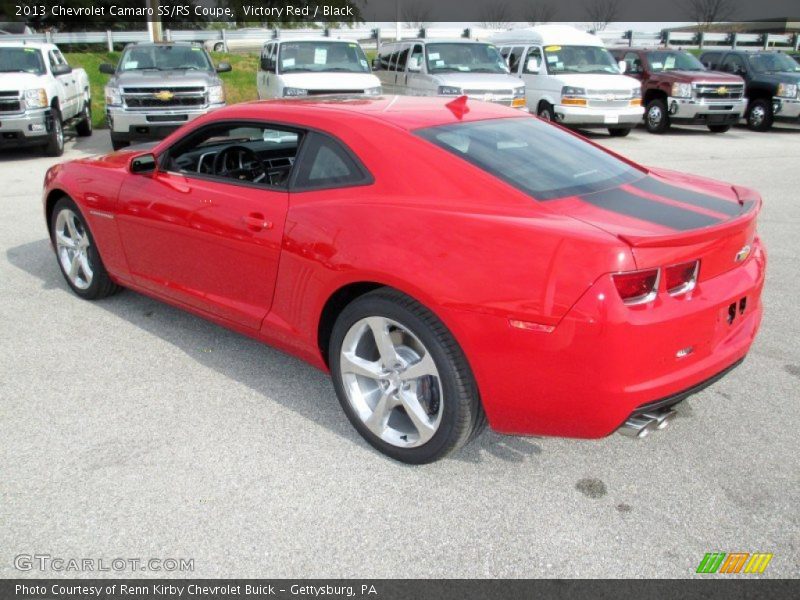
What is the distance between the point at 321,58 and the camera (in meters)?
13.0

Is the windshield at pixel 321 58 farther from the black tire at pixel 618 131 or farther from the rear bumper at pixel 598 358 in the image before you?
the rear bumper at pixel 598 358

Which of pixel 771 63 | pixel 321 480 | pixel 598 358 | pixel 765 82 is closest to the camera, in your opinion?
pixel 598 358

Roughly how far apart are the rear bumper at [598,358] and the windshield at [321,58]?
10873mm

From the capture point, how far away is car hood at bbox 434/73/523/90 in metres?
13.5

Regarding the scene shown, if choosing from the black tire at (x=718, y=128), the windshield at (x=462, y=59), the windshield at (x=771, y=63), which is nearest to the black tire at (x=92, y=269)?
the windshield at (x=462, y=59)

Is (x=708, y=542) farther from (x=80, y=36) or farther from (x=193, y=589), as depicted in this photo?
(x=80, y=36)

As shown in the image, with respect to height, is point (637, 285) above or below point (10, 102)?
above

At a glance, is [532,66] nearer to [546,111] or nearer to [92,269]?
[546,111]

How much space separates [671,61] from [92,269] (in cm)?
1621

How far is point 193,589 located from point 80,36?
98.2ft

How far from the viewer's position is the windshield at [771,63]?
1791 cm

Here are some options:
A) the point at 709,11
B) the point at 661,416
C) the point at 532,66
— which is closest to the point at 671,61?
the point at 532,66

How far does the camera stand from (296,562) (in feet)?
8.59

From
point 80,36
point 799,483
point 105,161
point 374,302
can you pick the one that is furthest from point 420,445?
→ point 80,36
